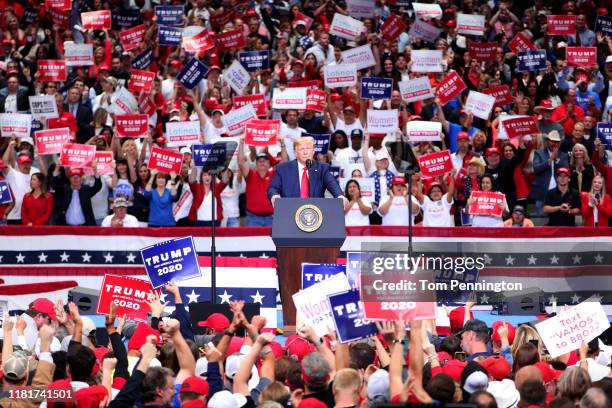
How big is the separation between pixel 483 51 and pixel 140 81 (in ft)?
17.4

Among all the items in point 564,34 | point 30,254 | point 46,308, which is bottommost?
point 30,254

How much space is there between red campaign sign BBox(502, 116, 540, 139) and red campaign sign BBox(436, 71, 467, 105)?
1.01 metres

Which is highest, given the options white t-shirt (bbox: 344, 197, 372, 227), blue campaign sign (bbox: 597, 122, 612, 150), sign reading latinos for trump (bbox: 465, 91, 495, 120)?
sign reading latinos for trump (bbox: 465, 91, 495, 120)

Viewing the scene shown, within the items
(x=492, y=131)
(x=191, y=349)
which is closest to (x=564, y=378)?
(x=191, y=349)

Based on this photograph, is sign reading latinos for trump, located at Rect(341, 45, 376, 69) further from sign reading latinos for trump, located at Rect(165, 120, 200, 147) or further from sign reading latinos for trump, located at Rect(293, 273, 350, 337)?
sign reading latinos for trump, located at Rect(293, 273, 350, 337)

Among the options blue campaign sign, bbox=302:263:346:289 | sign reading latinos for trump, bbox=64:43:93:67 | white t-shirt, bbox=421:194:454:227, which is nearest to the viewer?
blue campaign sign, bbox=302:263:346:289

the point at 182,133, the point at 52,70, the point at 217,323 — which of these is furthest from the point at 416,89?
the point at 217,323

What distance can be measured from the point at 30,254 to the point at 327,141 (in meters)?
4.11

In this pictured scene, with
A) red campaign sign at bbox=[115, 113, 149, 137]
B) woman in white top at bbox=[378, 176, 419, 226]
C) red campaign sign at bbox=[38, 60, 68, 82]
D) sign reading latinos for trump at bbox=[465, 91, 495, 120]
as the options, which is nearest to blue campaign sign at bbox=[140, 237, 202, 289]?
woman in white top at bbox=[378, 176, 419, 226]

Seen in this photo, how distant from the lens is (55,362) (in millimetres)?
8805

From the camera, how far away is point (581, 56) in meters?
20.1

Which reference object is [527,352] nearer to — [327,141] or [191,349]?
[191,349]

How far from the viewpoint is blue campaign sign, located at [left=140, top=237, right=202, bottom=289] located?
11.7 m

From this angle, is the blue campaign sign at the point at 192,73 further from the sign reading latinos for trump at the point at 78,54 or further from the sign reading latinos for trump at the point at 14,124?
the sign reading latinos for trump at the point at 14,124
